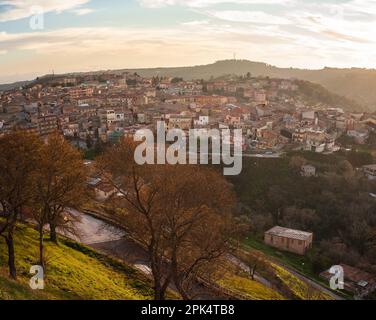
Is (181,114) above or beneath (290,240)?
above

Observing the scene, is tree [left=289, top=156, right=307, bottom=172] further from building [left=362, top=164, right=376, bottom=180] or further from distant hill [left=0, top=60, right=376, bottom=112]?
distant hill [left=0, top=60, right=376, bottom=112]

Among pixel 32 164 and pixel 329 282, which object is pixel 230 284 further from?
pixel 329 282

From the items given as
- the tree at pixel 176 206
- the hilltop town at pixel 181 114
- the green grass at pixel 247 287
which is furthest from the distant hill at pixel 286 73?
the tree at pixel 176 206

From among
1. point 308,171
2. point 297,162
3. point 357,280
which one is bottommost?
point 357,280

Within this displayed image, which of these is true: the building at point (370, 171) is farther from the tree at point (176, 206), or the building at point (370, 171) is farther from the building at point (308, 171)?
the tree at point (176, 206)

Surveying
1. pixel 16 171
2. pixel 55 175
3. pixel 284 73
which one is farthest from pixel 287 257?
pixel 284 73

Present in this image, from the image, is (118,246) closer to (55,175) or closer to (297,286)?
(55,175)

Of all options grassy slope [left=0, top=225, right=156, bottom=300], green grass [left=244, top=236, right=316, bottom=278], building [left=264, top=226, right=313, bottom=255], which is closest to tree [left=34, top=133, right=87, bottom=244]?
grassy slope [left=0, top=225, right=156, bottom=300]
